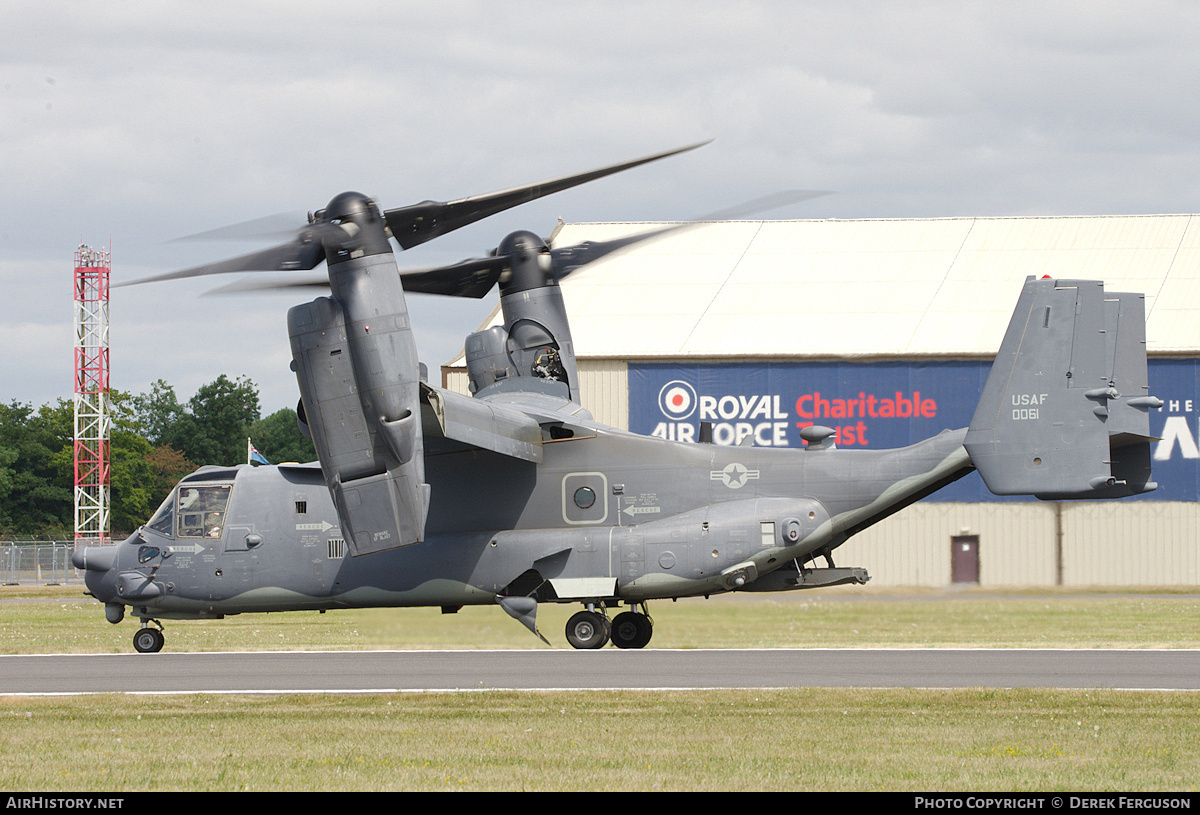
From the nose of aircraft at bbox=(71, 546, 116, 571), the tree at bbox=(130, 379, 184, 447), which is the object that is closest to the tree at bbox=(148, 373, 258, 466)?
the tree at bbox=(130, 379, 184, 447)

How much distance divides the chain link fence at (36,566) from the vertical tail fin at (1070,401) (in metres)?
50.0

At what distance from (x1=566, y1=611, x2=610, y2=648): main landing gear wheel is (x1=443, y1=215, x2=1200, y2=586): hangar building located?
2474 centimetres

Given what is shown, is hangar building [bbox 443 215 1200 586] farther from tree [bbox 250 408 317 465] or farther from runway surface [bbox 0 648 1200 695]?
tree [bbox 250 408 317 465]

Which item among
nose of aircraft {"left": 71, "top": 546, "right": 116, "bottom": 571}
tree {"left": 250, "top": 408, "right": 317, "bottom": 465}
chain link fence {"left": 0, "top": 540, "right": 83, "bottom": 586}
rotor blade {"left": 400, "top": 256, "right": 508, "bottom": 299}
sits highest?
rotor blade {"left": 400, "top": 256, "right": 508, "bottom": 299}

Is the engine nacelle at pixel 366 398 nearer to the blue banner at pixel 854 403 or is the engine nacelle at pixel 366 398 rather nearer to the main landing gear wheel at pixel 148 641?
the main landing gear wheel at pixel 148 641

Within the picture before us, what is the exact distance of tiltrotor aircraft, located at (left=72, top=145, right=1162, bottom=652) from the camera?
20.9 metres

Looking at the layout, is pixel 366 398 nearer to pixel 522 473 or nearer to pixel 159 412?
pixel 522 473

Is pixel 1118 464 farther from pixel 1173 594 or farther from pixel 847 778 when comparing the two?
pixel 1173 594

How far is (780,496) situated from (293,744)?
12.0 metres

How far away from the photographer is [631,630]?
24609 millimetres

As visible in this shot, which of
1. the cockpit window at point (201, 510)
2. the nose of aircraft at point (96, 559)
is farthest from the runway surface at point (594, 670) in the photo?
the cockpit window at point (201, 510)

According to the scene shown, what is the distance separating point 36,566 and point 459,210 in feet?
163
